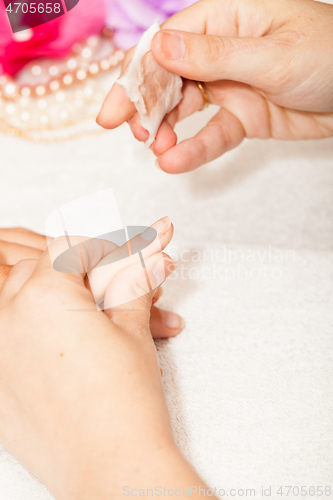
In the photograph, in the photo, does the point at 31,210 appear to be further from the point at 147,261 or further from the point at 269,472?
the point at 269,472

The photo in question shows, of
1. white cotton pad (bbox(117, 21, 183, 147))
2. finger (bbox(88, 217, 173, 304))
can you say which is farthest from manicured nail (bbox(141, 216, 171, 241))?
white cotton pad (bbox(117, 21, 183, 147))

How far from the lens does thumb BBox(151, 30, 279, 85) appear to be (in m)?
0.59

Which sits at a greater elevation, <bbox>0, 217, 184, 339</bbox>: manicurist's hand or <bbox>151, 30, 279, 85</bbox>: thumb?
<bbox>151, 30, 279, 85</bbox>: thumb

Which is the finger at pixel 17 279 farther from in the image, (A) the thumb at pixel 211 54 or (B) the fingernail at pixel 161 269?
(A) the thumb at pixel 211 54

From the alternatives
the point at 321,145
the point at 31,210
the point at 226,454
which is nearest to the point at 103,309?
the point at 226,454

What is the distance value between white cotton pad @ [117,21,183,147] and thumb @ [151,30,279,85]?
24 millimetres

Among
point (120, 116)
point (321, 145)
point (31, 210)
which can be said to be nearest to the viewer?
point (120, 116)

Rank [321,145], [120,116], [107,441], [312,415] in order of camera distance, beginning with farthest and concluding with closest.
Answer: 1. [321,145]
2. [120,116]
3. [312,415]
4. [107,441]

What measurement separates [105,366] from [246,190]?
768 millimetres

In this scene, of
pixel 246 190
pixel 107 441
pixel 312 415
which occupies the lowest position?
pixel 246 190

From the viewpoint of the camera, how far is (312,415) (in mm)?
465

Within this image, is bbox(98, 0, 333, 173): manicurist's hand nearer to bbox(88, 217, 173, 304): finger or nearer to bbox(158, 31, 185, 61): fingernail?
bbox(158, 31, 185, 61): fingernail

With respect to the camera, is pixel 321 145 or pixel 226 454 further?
pixel 321 145

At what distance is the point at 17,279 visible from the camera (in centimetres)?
46
